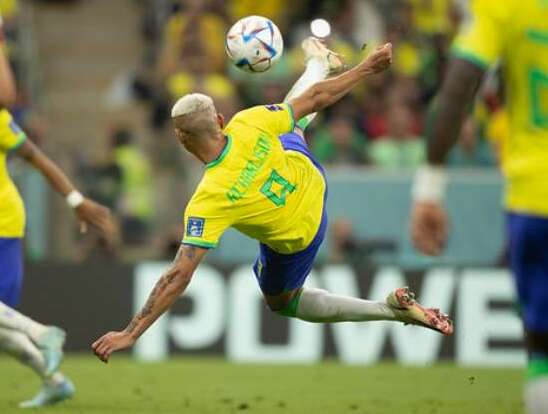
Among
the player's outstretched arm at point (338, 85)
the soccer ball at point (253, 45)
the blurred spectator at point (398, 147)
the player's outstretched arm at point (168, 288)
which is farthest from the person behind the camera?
the blurred spectator at point (398, 147)

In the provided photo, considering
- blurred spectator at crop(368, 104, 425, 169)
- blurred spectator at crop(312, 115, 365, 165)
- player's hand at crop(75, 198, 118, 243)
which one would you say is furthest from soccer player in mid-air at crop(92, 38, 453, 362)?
blurred spectator at crop(368, 104, 425, 169)

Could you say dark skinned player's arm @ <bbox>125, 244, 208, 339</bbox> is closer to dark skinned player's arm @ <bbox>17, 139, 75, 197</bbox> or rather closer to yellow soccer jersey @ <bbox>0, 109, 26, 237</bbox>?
dark skinned player's arm @ <bbox>17, 139, 75, 197</bbox>

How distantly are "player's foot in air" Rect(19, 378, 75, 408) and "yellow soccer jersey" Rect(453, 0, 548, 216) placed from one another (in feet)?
17.7

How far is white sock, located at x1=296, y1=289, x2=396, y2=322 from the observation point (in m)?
9.79

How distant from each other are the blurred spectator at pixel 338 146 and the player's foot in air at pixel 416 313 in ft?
24.9

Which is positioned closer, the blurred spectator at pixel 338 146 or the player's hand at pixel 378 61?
the player's hand at pixel 378 61

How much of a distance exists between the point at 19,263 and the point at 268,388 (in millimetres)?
2776

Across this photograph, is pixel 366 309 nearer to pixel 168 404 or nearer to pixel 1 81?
pixel 168 404

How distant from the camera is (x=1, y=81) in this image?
598cm

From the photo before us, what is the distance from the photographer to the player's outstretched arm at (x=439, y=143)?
18.3 feet

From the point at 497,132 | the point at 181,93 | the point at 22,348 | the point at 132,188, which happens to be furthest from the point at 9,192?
the point at 497,132

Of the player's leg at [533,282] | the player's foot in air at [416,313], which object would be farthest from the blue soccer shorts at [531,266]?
the player's foot in air at [416,313]

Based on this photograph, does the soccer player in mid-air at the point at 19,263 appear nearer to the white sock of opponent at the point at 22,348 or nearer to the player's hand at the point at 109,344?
the white sock of opponent at the point at 22,348

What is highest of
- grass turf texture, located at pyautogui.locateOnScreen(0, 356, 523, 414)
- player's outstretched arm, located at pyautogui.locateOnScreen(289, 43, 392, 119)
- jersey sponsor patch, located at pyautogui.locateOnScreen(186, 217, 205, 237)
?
player's outstretched arm, located at pyautogui.locateOnScreen(289, 43, 392, 119)
